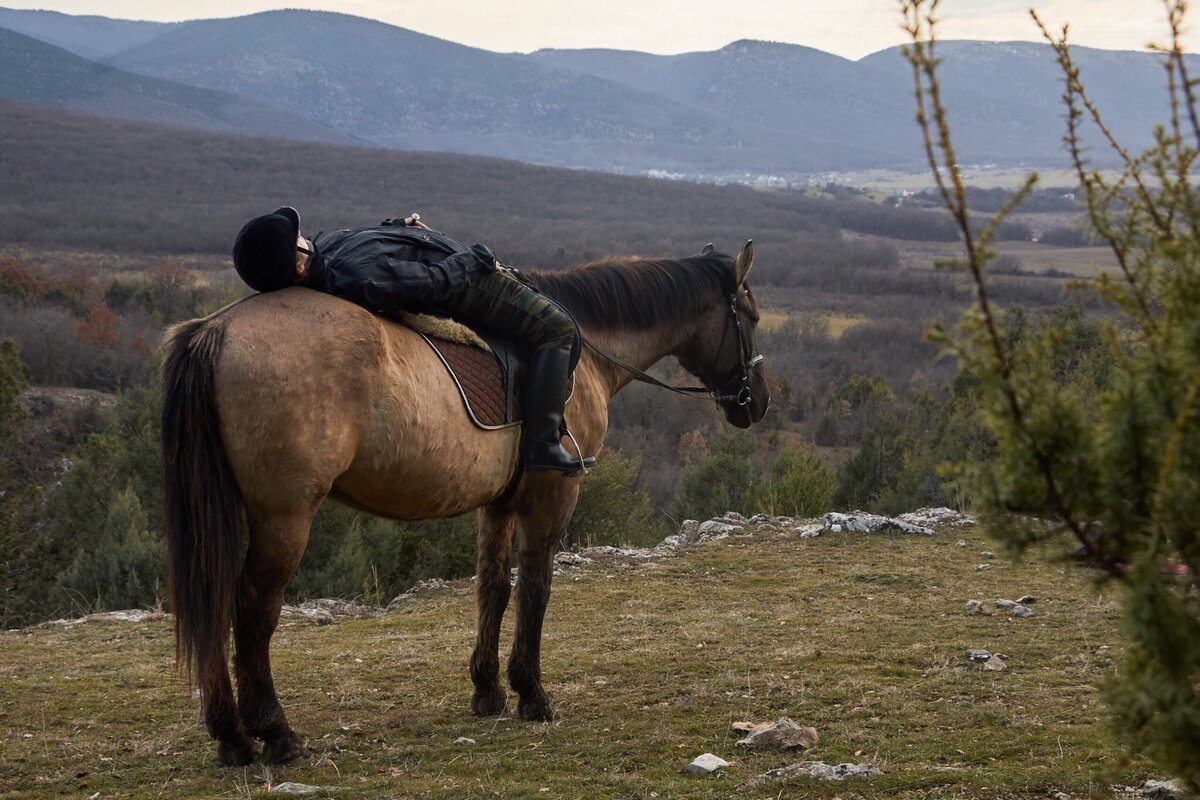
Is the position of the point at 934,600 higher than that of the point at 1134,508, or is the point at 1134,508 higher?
the point at 1134,508

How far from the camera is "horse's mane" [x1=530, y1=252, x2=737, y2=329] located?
19.0ft

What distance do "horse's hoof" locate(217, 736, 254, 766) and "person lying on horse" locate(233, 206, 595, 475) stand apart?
162 cm


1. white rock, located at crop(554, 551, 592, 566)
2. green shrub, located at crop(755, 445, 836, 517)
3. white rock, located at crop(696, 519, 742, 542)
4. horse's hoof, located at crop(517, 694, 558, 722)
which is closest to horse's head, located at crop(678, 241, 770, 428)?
horse's hoof, located at crop(517, 694, 558, 722)

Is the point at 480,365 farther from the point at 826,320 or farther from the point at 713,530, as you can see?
the point at 826,320

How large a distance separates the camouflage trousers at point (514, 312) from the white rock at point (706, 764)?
6.18 ft

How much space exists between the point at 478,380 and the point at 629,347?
1.35 meters

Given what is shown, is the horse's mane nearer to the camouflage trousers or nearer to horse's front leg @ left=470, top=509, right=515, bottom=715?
the camouflage trousers

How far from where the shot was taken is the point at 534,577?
5375 mm

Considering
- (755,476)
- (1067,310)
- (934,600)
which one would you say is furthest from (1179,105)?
(1067,310)

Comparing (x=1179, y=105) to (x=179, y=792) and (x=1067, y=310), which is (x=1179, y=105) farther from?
(x=1067, y=310)

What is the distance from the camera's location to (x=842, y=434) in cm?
3578

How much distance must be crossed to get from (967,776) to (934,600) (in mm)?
3845

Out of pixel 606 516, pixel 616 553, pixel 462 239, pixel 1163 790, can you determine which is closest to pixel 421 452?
pixel 1163 790

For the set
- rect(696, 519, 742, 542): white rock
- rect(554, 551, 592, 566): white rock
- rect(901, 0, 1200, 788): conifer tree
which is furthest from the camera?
rect(696, 519, 742, 542): white rock
